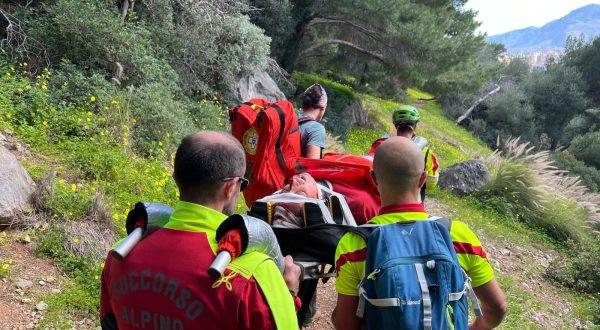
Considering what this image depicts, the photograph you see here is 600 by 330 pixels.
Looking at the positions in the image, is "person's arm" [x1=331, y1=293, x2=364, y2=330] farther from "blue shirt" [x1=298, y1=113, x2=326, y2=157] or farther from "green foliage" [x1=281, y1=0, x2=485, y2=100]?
"green foliage" [x1=281, y1=0, x2=485, y2=100]

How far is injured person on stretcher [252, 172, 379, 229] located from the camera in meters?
2.51

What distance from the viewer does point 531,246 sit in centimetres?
880

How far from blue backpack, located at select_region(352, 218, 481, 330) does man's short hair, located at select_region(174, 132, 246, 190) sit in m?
0.67

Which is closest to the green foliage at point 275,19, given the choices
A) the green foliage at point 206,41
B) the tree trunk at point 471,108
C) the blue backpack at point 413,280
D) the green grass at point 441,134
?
the green foliage at point 206,41

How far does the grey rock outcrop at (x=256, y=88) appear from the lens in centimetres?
1029

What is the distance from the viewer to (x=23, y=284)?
3.59 metres

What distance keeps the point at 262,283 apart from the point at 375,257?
1.84ft

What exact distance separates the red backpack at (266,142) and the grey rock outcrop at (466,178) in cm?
792

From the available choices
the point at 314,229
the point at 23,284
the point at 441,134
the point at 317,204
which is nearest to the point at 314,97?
the point at 317,204

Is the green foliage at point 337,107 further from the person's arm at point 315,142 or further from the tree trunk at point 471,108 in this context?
the tree trunk at point 471,108

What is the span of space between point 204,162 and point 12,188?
3380mm

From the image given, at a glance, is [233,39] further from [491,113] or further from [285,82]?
[491,113]

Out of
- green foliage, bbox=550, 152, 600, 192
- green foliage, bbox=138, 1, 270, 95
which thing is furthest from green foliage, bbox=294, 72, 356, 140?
green foliage, bbox=550, 152, 600, 192

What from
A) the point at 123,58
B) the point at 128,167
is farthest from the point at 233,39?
the point at 128,167
